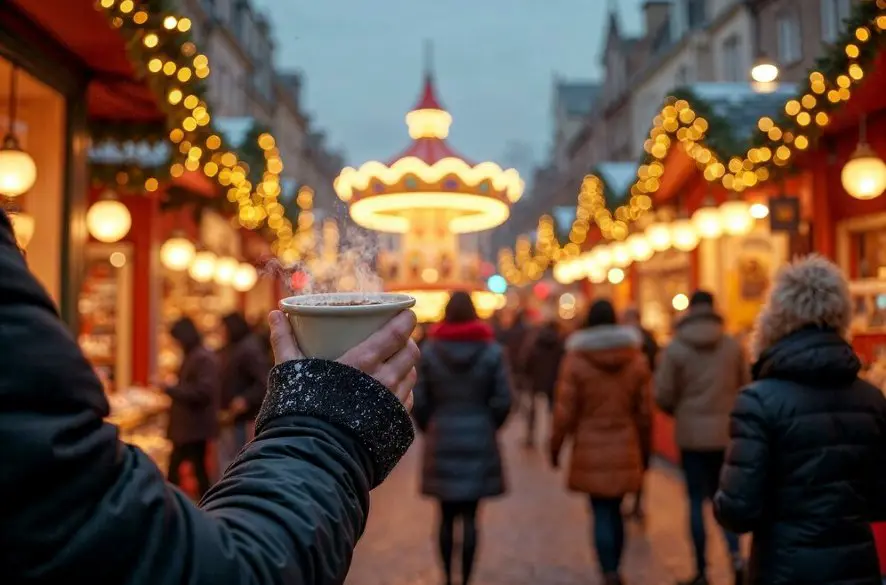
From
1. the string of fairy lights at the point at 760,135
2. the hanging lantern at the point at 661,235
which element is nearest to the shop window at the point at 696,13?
→ the string of fairy lights at the point at 760,135

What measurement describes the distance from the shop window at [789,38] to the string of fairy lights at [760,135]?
667 cm

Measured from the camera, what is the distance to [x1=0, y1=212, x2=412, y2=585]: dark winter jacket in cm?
77

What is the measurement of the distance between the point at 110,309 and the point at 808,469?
11.7m

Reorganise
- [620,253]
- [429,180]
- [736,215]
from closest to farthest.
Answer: [736,215]
[429,180]
[620,253]

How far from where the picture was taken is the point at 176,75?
5562mm

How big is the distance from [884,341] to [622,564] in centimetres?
256

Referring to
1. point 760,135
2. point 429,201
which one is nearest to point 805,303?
point 760,135

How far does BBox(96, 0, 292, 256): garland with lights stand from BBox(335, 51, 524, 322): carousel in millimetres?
1674

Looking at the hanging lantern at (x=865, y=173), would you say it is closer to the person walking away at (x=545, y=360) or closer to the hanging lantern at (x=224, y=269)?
the person walking away at (x=545, y=360)

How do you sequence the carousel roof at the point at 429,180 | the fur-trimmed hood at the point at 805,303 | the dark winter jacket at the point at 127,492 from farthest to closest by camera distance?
the carousel roof at the point at 429,180 → the fur-trimmed hood at the point at 805,303 → the dark winter jacket at the point at 127,492

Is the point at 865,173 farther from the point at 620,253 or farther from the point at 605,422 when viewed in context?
the point at 620,253

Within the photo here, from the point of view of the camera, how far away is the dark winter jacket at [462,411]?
567cm

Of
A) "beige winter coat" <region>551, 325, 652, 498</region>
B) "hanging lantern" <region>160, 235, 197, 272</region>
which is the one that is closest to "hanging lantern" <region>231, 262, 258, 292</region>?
"hanging lantern" <region>160, 235, 197, 272</region>

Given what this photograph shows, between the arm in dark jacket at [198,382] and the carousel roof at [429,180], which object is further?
the carousel roof at [429,180]
